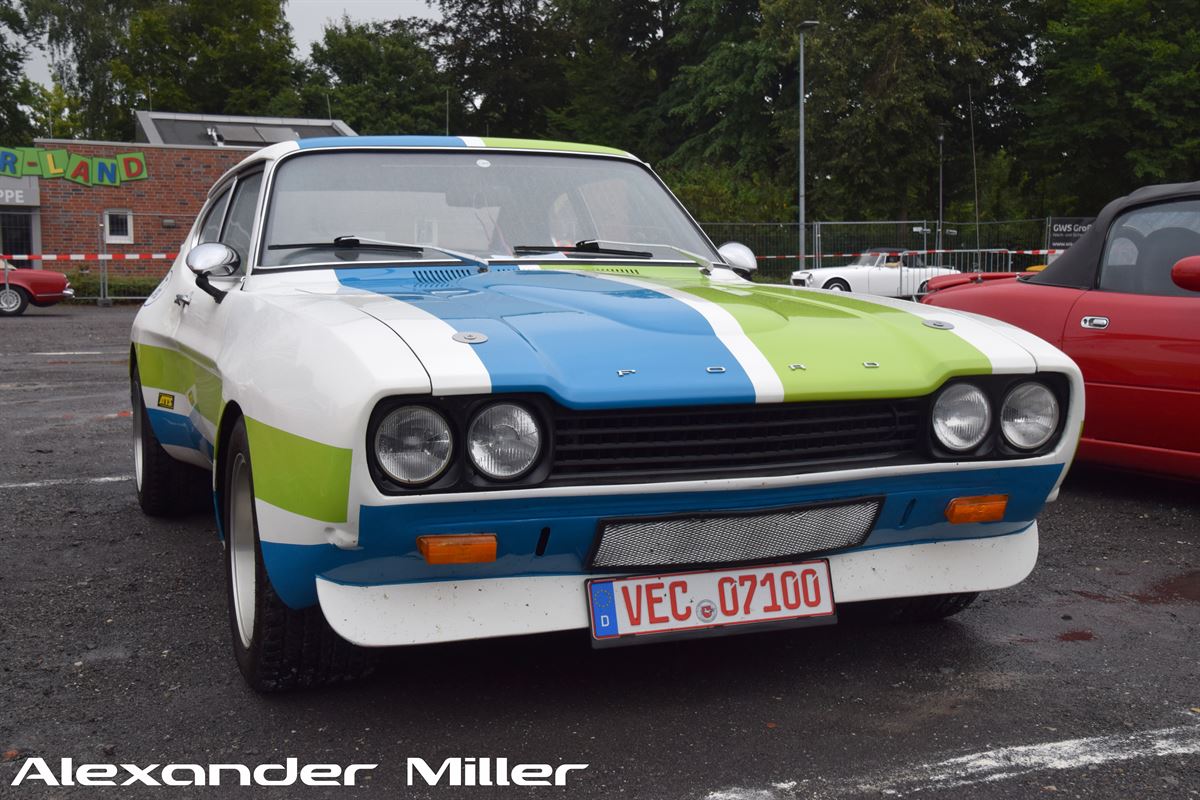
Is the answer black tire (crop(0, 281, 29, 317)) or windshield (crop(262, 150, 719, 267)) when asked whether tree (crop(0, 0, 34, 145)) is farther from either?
windshield (crop(262, 150, 719, 267))

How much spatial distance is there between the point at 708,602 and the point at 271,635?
107 cm

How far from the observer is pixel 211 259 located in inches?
155

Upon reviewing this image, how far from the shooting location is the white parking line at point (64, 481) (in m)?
6.14

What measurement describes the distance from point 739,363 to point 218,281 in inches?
78.7

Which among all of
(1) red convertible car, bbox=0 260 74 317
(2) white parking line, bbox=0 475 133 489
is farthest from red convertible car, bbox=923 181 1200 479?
(1) red convertible car, bbox=0 260 74 317

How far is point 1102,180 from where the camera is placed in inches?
1442

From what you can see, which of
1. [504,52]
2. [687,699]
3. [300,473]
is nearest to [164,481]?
[300,473]

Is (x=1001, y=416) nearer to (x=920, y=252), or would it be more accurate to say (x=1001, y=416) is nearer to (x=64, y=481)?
(x=64, y=481)

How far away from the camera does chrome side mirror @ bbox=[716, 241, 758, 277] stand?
4629mm

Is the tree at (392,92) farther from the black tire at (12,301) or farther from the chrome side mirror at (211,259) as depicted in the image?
the chrome side mirror at (211,259)

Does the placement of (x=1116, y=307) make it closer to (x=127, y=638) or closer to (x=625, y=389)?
(x=625, y=389)

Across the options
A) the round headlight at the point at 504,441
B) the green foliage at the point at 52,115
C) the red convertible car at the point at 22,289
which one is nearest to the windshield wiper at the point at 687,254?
the round headlight at the point at 504,441

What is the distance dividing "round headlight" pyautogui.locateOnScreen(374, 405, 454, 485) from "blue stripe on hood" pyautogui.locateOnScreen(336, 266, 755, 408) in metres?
0.12

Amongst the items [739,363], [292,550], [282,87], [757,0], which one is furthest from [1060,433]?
[282,87]
